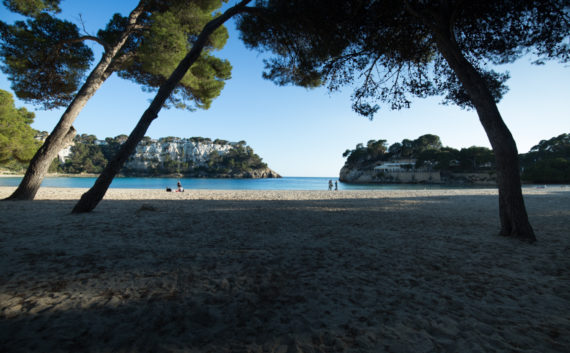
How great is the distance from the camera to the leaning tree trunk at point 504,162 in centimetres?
457

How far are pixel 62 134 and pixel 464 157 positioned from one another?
78486mm

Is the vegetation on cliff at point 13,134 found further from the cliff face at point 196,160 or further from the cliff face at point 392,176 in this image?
the cliff face at point 196,160

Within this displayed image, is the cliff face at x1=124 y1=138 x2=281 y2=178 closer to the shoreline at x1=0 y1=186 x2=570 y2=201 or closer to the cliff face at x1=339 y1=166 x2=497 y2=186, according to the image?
the cliff face at x1=339 y1=166 x2=497 y2=186

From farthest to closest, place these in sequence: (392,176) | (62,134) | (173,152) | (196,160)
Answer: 1. (173,152)
2. (196,160)
3. (392,176)
4. (62,134)

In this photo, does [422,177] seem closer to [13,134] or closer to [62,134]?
[62,134]

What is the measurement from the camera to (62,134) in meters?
8.62

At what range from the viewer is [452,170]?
206ft

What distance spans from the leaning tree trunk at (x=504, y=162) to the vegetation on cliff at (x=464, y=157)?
5773 centimetres

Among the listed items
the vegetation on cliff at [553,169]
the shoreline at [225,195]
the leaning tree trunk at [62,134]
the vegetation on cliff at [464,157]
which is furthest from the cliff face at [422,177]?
the leaning tree trunk at [62,134]

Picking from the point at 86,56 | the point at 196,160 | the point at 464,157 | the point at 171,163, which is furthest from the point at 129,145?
the point at 196,160

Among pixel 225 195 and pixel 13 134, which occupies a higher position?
pixel 13 134

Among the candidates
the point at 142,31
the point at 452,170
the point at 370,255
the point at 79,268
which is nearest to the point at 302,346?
the point at 370,255

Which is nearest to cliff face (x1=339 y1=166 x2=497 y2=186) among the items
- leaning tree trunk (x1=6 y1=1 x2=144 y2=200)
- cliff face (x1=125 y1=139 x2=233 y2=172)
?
leaning tree trunk (x1=6 y1=1 x2=144 y2=200)

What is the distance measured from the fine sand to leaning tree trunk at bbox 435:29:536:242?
19.2 inches
